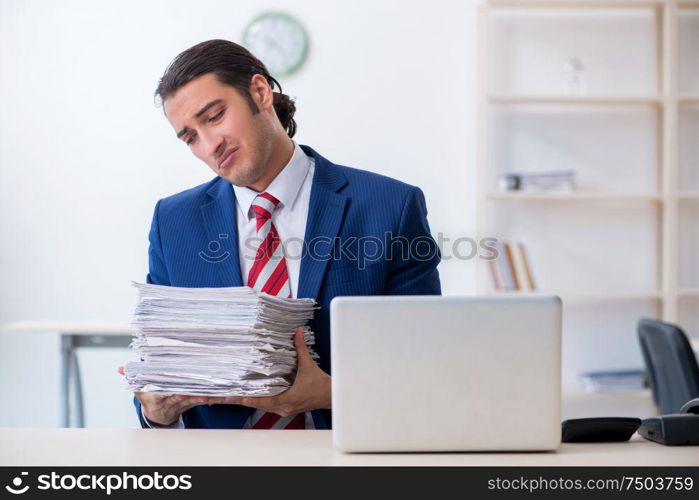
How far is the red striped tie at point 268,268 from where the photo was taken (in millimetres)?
1518

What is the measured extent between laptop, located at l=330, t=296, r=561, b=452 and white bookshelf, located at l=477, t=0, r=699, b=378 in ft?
9.56

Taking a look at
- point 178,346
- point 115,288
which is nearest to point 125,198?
point 115,288

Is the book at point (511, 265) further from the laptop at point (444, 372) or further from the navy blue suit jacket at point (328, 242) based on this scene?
the laptop at point (444, 372)

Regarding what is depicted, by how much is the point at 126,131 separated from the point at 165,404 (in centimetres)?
293

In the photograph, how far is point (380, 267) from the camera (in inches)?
63.1

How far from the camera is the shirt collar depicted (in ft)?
5.48

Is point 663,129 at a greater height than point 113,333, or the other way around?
point 663,129

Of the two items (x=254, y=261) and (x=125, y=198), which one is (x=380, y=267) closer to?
(x=254, y=261)

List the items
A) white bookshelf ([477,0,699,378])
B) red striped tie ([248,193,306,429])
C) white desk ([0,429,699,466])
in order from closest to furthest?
1. white desk ([0,429,699,466])
2. red striped tie ([248,193,306,429])
3. white bookshelf ([477,0,699,378])

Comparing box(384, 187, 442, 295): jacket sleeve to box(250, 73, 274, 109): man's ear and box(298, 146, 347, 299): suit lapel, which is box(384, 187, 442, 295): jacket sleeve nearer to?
box(298, 146, 347, 299): suit lapel

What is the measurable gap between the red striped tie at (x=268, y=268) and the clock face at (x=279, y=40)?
241 centimetres

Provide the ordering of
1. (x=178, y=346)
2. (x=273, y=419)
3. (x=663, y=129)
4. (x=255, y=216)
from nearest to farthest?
(x=178, y=346) < (x=273, y=419) < (x=255, y=216) < (x=663, y=129)

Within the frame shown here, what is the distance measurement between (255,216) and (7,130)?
9.28ft

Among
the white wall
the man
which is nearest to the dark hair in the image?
the man
